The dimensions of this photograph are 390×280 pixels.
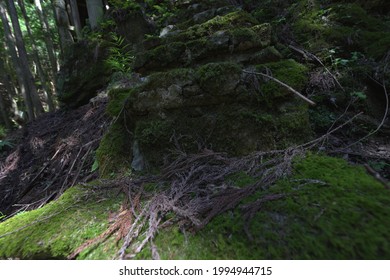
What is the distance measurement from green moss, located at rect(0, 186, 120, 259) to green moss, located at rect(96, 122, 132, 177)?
551 millimetres

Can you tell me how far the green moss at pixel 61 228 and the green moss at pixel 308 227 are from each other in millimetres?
584

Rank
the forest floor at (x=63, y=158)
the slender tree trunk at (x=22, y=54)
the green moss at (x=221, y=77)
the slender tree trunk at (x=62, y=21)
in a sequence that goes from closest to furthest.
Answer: the forest floor at (x=63, y=158)
the green moss at (x=221, y=77)
the slender tree trunk at (x=62, y=21)
the slender tree trunk at (x=22, y=54)

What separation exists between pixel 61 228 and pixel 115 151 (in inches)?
47.7

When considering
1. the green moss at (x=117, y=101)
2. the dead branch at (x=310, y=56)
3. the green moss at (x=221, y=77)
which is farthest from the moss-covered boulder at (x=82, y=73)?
the dead branch at (x=310, y=56)

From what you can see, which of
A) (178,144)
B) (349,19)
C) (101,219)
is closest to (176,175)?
(178,144)

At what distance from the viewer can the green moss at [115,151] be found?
2.69 meters

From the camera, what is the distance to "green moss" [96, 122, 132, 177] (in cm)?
269

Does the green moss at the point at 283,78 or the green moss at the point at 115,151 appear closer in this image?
the green moss at the point at 283,78

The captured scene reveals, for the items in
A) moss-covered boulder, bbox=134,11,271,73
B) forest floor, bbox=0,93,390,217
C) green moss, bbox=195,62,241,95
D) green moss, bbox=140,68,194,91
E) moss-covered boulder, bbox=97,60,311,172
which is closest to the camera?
forest floor, bbox=0,93,390,217

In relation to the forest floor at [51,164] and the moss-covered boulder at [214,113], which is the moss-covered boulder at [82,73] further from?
the moss-covered boulder at [214,113]

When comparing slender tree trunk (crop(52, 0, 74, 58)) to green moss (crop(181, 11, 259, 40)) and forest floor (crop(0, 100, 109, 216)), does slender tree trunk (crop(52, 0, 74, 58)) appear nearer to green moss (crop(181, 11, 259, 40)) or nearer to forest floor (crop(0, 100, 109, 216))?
forest floor (crop(0, 100, 109, 216))

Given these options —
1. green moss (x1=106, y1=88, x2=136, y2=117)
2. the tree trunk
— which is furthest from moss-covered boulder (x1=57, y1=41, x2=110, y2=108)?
green moss (x1=106, y1=88, x2=136, y2=117)

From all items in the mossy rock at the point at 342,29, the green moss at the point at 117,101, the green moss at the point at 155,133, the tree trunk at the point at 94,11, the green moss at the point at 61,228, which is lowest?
the green moss at the point at 61,228
